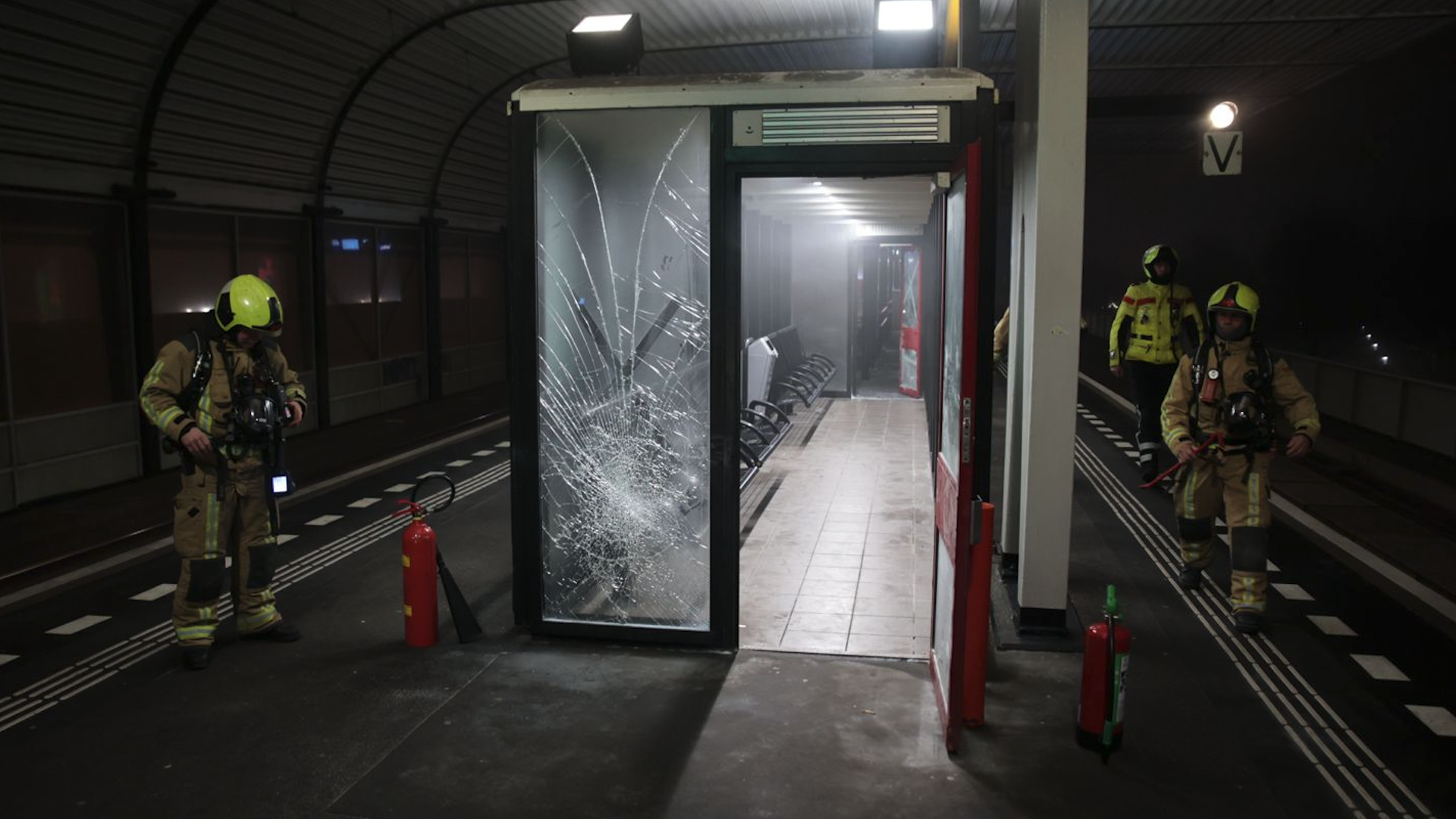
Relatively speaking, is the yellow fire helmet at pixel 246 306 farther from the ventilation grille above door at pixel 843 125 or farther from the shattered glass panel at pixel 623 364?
the ventilation grille above door at pixel 843 125

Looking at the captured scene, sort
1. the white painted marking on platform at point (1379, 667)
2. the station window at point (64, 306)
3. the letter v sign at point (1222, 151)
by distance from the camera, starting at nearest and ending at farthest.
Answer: the white painted marking on platform at point (1379, 667) → the station window at point (64, 306) → the letter v sign at point (1222, 151)

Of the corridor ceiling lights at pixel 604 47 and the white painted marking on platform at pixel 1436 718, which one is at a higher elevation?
the corridor ceiling lights at pixel 604 47

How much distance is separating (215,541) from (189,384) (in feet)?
2.54

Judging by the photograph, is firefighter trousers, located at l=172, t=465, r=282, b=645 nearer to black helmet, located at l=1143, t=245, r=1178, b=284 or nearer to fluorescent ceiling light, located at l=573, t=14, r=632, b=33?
fluorescent ceiling light, located at l=573, t=14, r=632, b=33

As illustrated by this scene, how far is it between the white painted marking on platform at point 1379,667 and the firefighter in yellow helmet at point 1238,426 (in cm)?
52

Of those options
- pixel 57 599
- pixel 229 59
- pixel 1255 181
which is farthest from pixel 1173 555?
pixel 1255 181

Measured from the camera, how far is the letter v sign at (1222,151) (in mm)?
9312

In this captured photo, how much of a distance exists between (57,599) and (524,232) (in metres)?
3.73

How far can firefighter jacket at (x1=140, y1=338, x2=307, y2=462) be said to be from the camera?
5.10 metres

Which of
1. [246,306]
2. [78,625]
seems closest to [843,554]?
[246,306]

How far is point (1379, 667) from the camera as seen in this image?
5.21 m

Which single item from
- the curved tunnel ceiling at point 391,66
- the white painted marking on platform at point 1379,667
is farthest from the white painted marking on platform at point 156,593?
the white painted marking on platform at point 1379,667

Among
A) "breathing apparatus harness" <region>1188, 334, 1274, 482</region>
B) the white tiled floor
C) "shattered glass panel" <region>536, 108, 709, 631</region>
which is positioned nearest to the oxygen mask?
"breathing apparatus harness" <region>1188, 334, 1274, 482</region>

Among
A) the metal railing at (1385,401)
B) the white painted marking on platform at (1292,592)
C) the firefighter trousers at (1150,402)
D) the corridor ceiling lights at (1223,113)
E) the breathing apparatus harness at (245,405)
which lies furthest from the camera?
the corridor ceiling lights at (1223,113)
